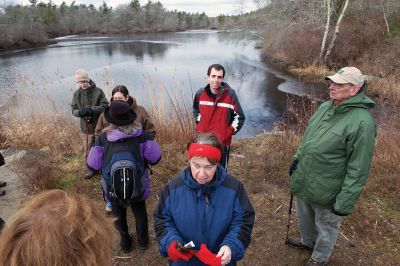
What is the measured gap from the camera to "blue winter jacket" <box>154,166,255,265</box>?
1820 mm

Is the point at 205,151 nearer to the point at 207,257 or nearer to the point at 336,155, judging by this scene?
the point at 207,257

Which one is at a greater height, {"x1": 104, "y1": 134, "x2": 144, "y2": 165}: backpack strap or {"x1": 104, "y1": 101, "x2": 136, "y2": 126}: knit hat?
{"x1": 104, "y1": 101, "x2": 136, "y2": 126}: knit hat

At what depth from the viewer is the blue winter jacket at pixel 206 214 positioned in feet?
5.97

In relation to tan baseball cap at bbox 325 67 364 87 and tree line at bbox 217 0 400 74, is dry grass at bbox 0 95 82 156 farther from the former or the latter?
tree line at bbox 217 0 400 74

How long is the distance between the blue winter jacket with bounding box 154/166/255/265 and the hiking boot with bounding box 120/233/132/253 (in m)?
1.16

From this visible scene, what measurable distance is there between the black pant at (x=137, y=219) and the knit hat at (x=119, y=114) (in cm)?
75

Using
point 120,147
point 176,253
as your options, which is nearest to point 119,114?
point 120,147

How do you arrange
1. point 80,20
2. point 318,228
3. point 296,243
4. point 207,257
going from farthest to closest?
point 80,20 < point 296,243 < point 318,228 < point 207,257

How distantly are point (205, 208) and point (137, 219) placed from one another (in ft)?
4.13

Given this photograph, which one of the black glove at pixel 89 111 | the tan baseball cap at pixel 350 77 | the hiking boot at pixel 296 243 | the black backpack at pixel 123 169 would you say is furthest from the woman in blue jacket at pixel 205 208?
the black glove at pixel 89 111

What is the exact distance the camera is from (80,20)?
52.2 meters

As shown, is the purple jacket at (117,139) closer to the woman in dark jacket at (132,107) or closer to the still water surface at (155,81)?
the woman in dark jacket at (132,107)

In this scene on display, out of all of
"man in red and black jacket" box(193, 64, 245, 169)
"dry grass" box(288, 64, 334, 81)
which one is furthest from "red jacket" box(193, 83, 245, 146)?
"dry grass" box(288, 64, 334, 81)

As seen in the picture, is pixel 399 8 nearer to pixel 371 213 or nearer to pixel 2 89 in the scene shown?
pixel 371 213
